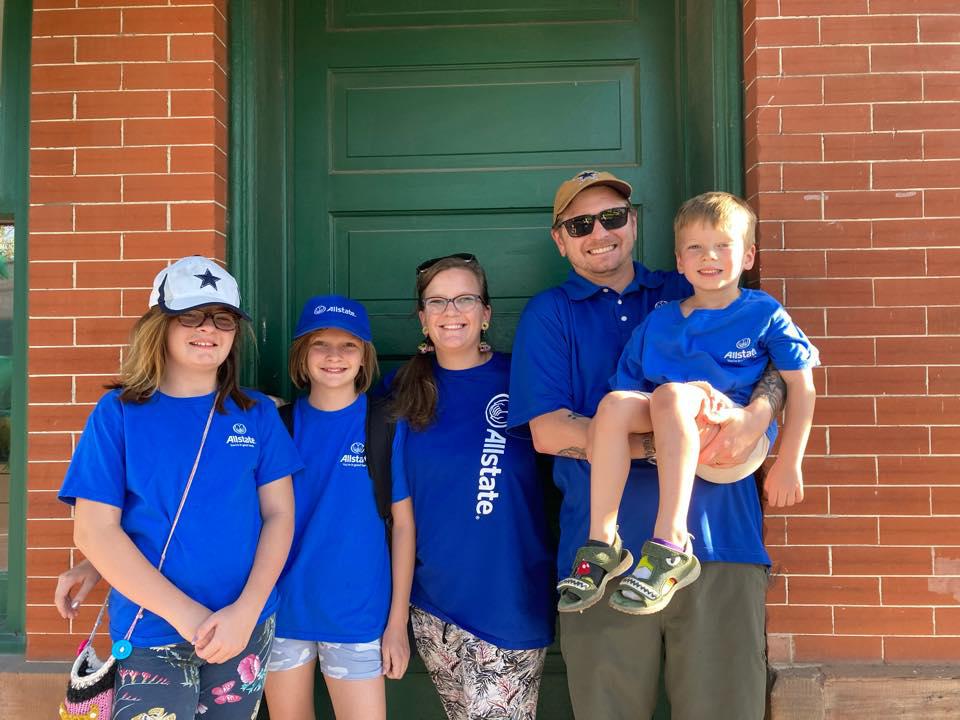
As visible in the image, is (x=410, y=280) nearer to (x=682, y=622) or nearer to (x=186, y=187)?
(x=186, y=187)

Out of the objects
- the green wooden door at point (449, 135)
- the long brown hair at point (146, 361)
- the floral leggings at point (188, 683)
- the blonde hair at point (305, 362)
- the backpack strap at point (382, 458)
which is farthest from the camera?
the green wooden door at point (449, 135)

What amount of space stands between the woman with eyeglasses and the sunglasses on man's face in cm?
42

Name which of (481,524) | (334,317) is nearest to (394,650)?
(481,524)

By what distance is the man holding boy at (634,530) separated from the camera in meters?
2.76

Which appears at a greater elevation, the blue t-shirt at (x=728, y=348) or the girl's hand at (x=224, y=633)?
the blue t-shirt at (x=728, y=348)

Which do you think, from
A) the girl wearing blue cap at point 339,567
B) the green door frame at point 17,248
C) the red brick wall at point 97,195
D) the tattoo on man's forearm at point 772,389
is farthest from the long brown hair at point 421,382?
the green door frame at point 17,248

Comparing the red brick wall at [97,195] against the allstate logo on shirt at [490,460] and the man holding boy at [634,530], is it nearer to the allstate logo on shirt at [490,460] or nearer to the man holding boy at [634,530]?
the allstate logo on shirt at [490,460]

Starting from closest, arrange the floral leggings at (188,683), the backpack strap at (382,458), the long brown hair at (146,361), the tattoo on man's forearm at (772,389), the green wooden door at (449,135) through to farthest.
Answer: the floral leggings at (188,683) → the tattoo on man's forearm at (772,389) → the long brown hair at (146,361) → the backpack strap at (382,458) → the green wooden door at (449,135)

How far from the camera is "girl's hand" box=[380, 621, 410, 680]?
3.04 m

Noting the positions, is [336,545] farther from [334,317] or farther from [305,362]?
[334,317]

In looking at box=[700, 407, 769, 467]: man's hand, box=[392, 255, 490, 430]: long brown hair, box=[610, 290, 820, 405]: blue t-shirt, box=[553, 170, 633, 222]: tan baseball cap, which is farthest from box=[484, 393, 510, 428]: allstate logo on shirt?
box=[700, 407, 769, 467]: man's hand

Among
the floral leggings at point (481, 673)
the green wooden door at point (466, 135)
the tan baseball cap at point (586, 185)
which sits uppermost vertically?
the green wooden door at point (466, 135)

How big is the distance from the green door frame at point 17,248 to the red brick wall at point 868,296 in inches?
118

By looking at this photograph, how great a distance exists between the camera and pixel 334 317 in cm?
321
